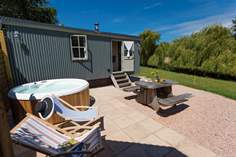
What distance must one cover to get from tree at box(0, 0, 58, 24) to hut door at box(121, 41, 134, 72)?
13.3 metres

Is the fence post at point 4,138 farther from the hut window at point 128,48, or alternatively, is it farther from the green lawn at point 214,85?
the hut window at point 128,48

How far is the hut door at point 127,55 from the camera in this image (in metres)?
8.41

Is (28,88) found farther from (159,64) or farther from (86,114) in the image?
(159,64)

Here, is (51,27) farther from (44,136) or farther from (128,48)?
(44,136)

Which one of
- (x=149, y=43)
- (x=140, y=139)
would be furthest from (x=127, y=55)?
(x=149, y=43)

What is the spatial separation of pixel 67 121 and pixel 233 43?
12.9 m

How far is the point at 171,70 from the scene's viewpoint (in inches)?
601

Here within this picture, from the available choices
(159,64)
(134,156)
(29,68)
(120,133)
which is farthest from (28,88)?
(159,64)

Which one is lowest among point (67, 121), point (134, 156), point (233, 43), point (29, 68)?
point (134, 156)

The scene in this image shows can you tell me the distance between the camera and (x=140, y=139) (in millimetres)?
2816

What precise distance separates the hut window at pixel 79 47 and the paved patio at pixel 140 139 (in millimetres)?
3711

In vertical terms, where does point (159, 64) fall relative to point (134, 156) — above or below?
above

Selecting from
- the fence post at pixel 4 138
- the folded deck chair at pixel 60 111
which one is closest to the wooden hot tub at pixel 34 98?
the folded deck chair at pixel 60 111

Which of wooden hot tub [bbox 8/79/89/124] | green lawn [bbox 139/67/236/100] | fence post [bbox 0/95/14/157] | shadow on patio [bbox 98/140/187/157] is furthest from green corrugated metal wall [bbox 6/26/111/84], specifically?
green lawn [bbox 139/67/236/100]
